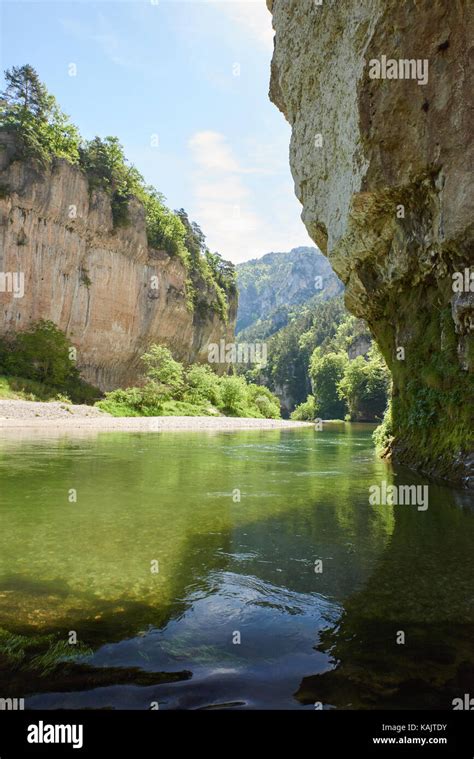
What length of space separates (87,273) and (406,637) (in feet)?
181

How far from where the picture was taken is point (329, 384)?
346ft

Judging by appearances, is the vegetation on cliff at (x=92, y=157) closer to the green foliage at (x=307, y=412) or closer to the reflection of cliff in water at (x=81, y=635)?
the green foliage at (x=307, y=412)

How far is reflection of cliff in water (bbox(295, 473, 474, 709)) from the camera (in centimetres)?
285

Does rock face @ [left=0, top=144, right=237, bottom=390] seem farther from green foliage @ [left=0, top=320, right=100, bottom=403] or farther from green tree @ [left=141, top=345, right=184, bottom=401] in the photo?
green tree @ [left=141, top=345, right=184, bottom=401]

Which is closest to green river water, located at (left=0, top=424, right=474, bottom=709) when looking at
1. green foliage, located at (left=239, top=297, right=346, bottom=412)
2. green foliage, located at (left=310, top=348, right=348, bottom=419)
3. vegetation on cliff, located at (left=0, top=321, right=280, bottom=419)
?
vegetation on cliff, located at (left=0, top=321, right=280, bottom=419)

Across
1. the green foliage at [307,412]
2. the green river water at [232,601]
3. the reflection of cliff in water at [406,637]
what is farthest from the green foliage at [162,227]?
the reflection of cliff in water at [406,637]

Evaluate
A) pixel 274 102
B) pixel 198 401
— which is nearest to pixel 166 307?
pixel 198 401

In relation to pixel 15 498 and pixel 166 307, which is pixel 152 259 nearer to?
pixel 166 307

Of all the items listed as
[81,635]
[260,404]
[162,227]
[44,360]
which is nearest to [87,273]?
[44,360]

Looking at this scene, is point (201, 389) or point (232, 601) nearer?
point (232, 601)

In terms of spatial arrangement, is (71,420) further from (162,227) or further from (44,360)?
(162,227)

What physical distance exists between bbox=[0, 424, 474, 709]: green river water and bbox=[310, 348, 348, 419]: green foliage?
318 ft

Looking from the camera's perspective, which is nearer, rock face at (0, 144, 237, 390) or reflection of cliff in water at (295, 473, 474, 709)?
reflection of cliff in water at (295, 473, 474, 709)

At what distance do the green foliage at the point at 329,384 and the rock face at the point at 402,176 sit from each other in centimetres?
8694
